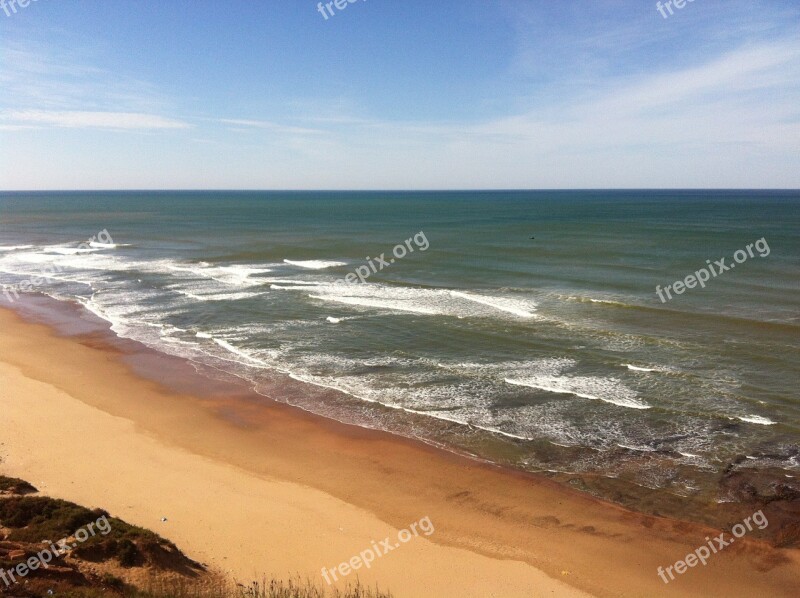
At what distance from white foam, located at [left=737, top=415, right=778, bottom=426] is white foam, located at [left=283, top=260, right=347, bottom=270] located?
1291 inches

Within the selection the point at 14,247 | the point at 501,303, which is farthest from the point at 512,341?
the point at 14,247

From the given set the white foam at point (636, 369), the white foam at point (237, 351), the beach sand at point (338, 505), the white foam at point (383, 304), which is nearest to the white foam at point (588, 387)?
the white foam at point (636, 369)

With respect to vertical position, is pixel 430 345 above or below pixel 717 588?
above

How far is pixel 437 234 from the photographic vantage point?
242 feet

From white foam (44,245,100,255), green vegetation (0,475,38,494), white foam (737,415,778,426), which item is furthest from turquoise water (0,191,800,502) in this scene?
green vegetation (0,475,38,494)

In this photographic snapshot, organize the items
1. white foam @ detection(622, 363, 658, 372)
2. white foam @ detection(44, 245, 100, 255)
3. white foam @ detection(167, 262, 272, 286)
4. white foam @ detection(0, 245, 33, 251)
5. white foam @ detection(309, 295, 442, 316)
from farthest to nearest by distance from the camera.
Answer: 1. white foam @ detection(0, 245, 33, 251)
2. white foam @ detection(44, 245, 100, 255)
3. white foam @ detection(167, 262, 272, 286)
4. white foam @ detection(309, 295, 442, 316)
5. white foam @ detection(622, 363, 658, 372)

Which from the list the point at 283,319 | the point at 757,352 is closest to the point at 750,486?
the point at 757,352

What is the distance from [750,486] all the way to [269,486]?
11.7m

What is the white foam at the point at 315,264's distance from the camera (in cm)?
4578

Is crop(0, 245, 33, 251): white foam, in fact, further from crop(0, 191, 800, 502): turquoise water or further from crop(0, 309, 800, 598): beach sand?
crop(0, 309, 800, 598): beach sand

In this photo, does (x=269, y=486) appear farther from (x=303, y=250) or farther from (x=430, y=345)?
(x=303, y=250)

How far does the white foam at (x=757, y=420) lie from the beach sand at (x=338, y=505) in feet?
21.0

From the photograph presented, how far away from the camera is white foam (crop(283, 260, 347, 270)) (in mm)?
45781

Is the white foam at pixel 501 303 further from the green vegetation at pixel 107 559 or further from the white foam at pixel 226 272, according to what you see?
the green vegetation at pixel 107 559
